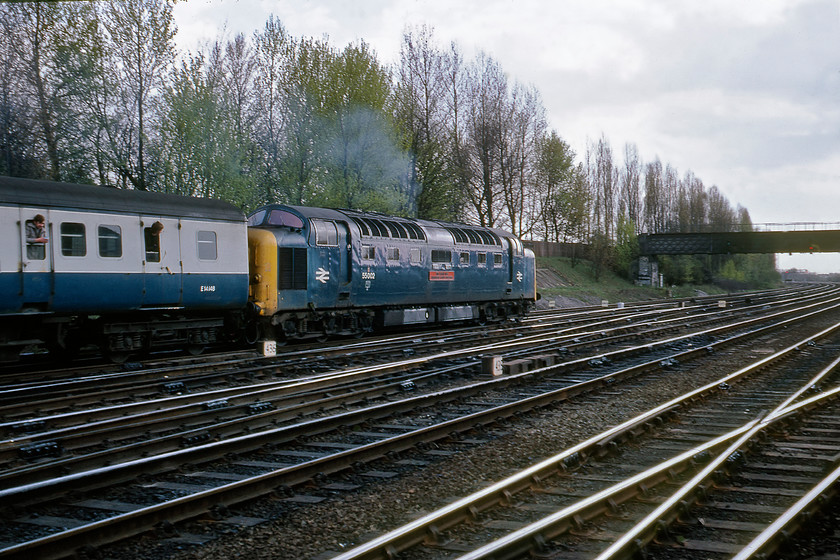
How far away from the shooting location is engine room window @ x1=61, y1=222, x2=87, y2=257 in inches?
506

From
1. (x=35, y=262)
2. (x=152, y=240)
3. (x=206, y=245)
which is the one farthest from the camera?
(x=206, y=245)

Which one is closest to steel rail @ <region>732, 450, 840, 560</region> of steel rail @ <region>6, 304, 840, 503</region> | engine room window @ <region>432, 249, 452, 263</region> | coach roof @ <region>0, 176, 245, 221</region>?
steel rail @ <region>6, 304, 840, 503</region>

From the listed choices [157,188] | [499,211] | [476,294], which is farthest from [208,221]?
[499,211]

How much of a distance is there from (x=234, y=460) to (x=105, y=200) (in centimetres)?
821

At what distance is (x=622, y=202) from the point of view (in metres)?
73.0

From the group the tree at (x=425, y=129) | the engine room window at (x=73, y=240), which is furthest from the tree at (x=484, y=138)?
the engine room window at (x=73, y=240)

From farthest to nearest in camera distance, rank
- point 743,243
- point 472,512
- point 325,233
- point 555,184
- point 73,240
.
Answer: point 743,243 → point 555,184 → point 325,233 → point 73,240 → point 472,512

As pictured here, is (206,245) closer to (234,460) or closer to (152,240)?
(152,240)

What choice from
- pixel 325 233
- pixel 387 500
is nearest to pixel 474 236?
pixel 325 233

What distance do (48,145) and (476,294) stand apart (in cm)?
1757

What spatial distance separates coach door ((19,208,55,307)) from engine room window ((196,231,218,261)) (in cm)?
314

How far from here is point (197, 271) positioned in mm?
15055

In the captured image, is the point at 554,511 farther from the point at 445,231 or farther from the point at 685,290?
the point at 685,290

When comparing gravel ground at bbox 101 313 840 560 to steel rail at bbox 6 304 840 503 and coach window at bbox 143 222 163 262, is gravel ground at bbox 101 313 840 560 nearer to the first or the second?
steel rail at bbox 6 304 840 503
